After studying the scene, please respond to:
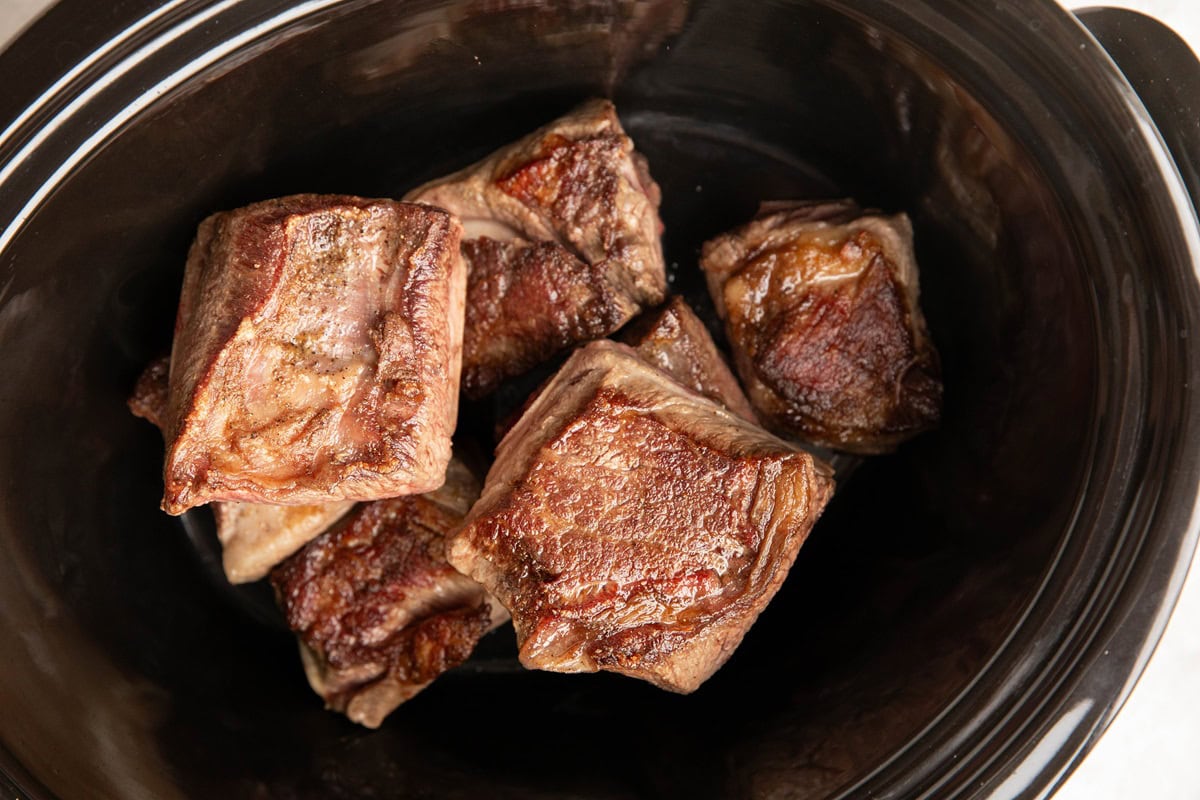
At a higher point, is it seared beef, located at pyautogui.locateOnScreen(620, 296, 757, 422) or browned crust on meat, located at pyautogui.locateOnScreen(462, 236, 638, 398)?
browned crust on meat, located at pyautogui.locateOnScreen(462, 236, 638, 398)

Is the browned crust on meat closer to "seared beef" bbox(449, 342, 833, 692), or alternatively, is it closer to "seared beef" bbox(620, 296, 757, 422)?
"seared beef" bbox(620, 296, 757, 422)

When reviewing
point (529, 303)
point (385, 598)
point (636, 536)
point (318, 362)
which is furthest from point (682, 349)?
point (385, 598)

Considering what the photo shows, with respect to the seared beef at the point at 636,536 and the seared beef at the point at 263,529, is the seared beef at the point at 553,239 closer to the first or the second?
the seared beef at the point at 636,536

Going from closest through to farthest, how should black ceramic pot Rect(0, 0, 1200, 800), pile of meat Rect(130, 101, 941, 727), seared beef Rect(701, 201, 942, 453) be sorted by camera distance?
1. black ceramic pot Rect(0, 0, 1200, 800)
2. pile of meat Rect(130, 101, 941, 727)
3. seared beef Rect(701, 201, 942, 453)

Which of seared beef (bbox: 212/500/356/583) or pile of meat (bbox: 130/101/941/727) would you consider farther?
seared beef (bbox: 212/500/356/583)

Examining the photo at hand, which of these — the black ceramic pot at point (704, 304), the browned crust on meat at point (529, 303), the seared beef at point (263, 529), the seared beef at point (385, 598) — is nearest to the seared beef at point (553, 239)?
the browned crust on meat at point (529, 303)

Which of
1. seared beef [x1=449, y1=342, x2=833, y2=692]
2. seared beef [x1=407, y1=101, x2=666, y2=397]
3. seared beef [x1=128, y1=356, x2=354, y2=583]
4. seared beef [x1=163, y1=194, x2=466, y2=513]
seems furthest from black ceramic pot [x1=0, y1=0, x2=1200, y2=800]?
seared beef [x1=449, y1=342, x2=833, y2=692]

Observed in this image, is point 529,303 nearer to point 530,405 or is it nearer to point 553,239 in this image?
point 553,239
